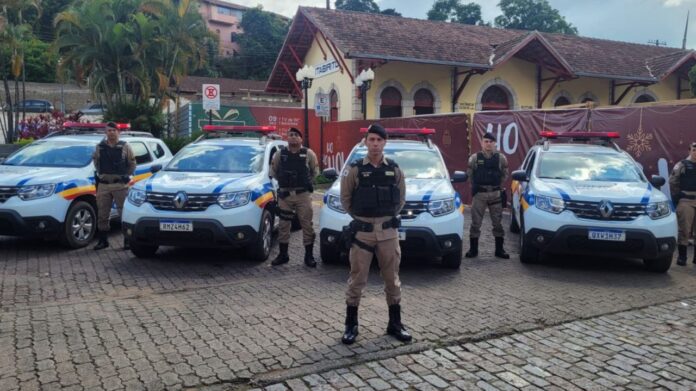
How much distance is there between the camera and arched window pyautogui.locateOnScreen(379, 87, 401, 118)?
24.0m

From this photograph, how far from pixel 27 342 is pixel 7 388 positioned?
85cm

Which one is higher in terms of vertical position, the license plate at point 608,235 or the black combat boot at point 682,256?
the license plate at point 608,235

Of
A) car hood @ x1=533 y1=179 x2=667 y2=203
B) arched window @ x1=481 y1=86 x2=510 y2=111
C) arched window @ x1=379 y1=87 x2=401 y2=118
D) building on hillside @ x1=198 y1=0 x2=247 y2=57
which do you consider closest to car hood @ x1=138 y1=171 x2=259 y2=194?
car hood @ x1=533 y1=179 x2=667 y2=203

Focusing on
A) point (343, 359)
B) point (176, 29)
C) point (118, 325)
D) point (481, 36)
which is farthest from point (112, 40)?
point (343, 359)

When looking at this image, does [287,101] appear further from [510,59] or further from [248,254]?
[248,254]

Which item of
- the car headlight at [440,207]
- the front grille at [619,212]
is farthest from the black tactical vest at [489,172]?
the front grille at [619,212]

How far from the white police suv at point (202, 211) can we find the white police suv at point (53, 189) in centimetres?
126

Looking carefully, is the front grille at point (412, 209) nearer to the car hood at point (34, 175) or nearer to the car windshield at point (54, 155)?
the car hood at point (34, 175)

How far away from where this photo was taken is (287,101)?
40156 mm

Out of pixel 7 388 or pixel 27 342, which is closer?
pixel 7 388

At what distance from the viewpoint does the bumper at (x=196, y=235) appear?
6828mm

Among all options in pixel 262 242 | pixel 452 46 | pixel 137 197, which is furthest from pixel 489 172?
pixel 452 46

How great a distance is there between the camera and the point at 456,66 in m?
23.4

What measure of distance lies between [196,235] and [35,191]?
2.62 metres
